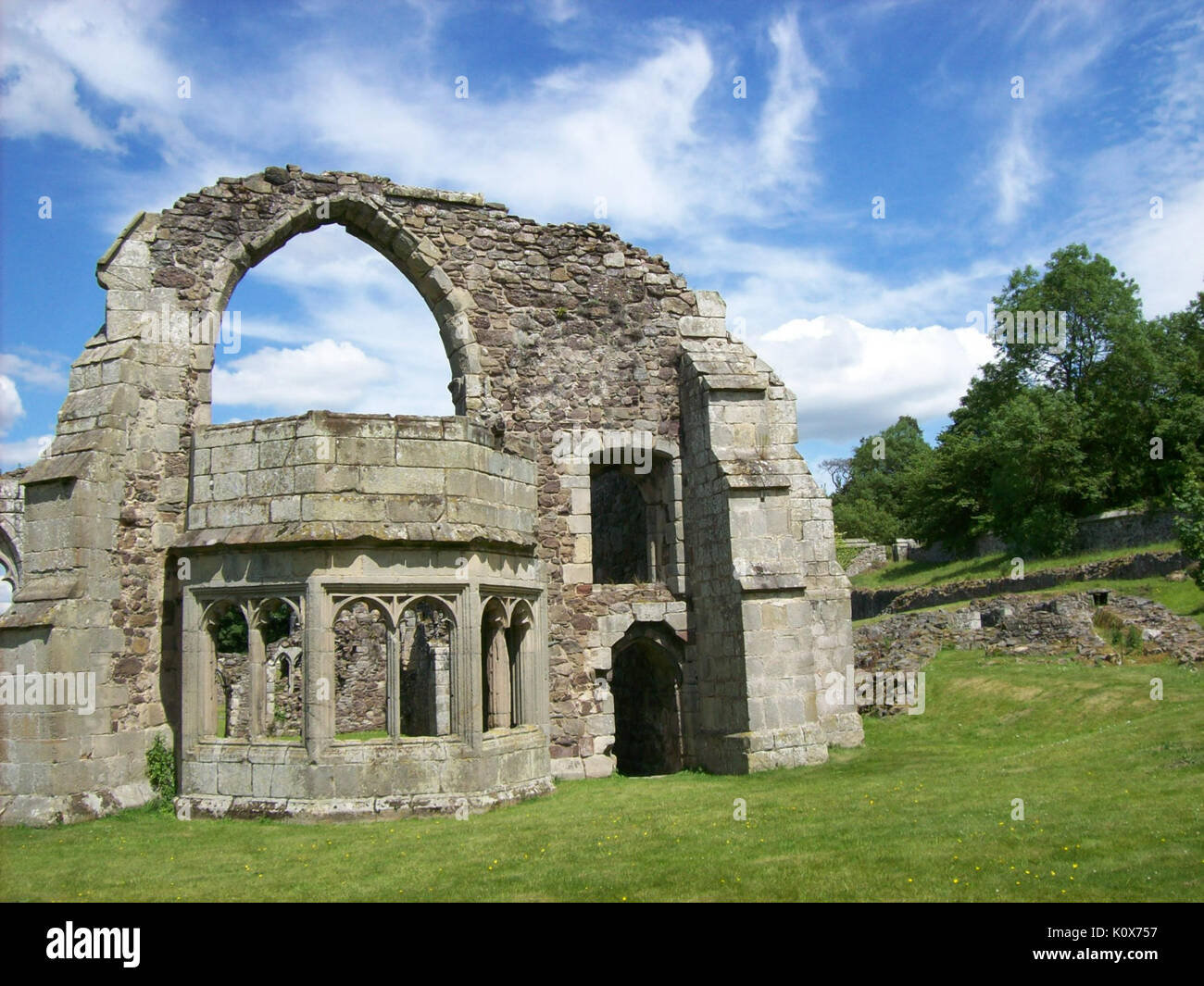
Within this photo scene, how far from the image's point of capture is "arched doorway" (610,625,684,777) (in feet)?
50.2

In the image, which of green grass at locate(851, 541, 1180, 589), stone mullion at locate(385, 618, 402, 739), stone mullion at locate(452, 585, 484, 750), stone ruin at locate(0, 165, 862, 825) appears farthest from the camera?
green grass at locate(851, 541, 1180, 589)

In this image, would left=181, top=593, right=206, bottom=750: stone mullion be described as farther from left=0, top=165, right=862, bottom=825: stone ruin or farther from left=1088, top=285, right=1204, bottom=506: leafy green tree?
left=1088, top=285, right=1204, bottom=506: leafy green tree

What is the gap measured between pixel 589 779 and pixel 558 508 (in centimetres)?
379

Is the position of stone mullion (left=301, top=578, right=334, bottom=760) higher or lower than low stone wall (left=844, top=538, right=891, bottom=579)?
lower

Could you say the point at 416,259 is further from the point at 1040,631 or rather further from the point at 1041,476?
the point at 1041,476

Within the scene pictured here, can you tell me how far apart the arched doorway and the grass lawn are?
175cm

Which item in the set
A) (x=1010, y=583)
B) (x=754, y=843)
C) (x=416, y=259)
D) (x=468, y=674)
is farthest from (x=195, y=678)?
(x=1010, y=583)

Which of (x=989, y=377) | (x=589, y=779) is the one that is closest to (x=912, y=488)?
(x=989, y=377)

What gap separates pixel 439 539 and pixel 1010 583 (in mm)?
25448

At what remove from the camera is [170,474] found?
12.8 m

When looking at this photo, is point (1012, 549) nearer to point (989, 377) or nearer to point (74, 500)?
point (989, 377)

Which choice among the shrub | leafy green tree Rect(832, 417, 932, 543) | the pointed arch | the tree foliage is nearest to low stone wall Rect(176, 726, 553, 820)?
the shrub

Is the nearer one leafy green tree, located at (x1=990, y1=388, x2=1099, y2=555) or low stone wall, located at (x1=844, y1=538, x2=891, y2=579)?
leafy green tree, located at (x1=990, y1=388, x2=1099, y2=555)
